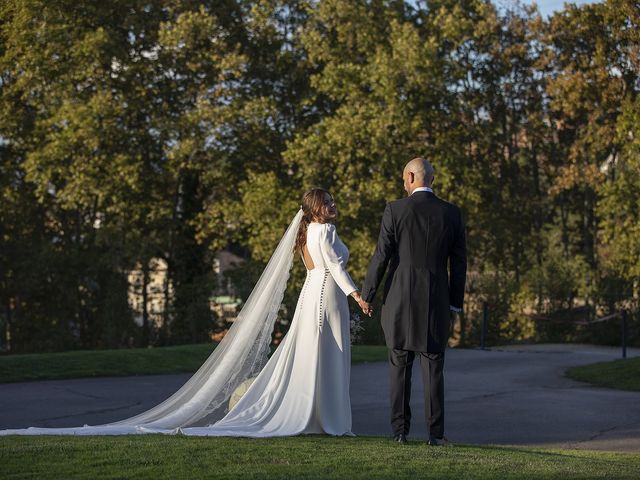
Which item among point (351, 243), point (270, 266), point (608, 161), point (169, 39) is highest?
point (169, 39)

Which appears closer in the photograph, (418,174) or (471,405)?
(418,174)

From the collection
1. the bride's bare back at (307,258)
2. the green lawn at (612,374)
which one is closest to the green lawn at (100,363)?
the green lawn at (612,374)

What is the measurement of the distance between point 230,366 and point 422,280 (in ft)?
8.11

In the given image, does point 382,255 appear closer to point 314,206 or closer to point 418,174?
point 418,174

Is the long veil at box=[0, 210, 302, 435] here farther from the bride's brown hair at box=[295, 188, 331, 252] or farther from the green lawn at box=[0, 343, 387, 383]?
the green lawn at box=[0, 343, 387, 383]

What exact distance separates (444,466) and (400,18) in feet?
88.7

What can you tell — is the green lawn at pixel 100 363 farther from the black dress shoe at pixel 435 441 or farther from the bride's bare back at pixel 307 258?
the black dress shoe at pixel 435 441

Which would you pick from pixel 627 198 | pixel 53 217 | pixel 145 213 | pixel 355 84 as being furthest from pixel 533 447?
pixel 53 217

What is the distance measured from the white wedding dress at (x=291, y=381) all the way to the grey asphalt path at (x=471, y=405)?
1.26 meters

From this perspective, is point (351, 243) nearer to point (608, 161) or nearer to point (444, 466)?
point (608, 161)

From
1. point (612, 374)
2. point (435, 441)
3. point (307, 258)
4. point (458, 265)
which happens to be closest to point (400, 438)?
point (435, 441)

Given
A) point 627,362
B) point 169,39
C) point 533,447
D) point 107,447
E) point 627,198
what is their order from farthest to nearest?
point 169,39
point 627,198
point 627,362
point 533,447
point 107,447

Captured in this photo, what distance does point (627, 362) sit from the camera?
17812 mm

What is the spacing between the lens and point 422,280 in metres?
8.88
